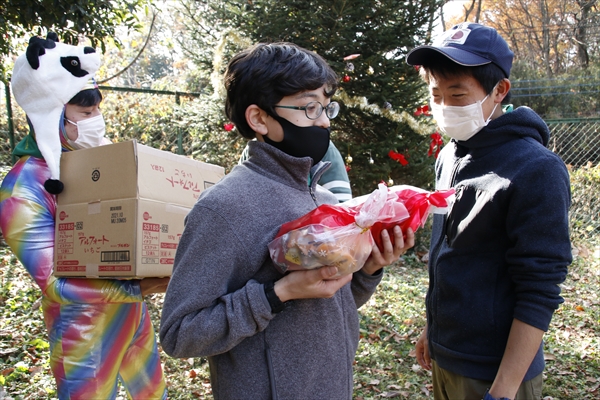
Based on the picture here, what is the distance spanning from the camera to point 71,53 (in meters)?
2.45

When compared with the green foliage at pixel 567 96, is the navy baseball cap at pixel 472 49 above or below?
below

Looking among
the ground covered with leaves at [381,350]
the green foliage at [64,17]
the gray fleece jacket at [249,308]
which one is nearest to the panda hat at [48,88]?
the gray fleece jacket at [249,308]

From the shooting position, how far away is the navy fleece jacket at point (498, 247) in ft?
5.44

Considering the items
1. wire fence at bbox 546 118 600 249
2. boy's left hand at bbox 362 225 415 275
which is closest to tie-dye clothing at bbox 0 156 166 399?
boy's left hand at bbox 362 225 415 275

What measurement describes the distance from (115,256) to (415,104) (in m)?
5.80

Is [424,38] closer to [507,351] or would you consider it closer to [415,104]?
[415,104]

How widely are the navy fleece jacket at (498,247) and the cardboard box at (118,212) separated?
1.25 meters

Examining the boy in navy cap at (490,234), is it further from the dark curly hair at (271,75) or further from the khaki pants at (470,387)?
the dark curly hair at (271,75)

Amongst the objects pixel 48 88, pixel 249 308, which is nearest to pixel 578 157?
pixel 48 88

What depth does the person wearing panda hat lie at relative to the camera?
2.29 m

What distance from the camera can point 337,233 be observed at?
4.39 ft

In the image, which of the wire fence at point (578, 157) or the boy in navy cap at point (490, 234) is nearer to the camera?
the boy in navy cap at point (490, 234)

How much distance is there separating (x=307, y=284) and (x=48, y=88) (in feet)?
5.84

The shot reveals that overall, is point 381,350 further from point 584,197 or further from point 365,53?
point 584,197
